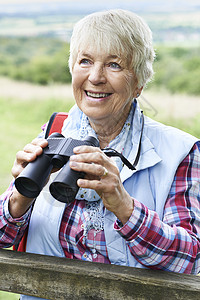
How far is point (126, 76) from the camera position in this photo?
50.4 inches

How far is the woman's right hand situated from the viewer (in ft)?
3.63

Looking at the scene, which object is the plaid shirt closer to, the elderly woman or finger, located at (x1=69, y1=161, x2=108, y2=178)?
the elderly woman

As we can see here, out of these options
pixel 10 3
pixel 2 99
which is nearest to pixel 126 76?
pixel 10 3

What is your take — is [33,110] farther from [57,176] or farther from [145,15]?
[57,176]

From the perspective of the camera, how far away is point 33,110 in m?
5.68

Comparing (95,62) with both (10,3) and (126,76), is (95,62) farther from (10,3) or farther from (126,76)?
(10,3)

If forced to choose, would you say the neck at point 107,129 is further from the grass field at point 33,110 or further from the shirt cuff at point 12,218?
the grass field at point 33,110

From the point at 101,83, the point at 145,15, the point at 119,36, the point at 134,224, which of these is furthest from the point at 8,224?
the point at 145,15

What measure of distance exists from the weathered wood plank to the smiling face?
0.47 metres

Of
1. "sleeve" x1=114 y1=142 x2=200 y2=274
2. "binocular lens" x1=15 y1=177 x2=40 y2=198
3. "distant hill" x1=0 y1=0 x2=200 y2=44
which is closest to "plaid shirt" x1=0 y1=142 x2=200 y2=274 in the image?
"sleeve" x1=114 y1=142 x2=200 y2=274

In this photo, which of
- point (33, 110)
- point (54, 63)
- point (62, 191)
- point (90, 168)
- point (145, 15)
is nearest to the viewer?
point (90, 168)

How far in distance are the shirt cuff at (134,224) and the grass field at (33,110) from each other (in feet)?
11.7

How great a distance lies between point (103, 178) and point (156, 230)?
20cm

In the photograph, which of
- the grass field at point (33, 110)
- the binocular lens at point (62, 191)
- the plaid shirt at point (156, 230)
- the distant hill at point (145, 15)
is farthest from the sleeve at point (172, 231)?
the grass field at point (33, 110)
